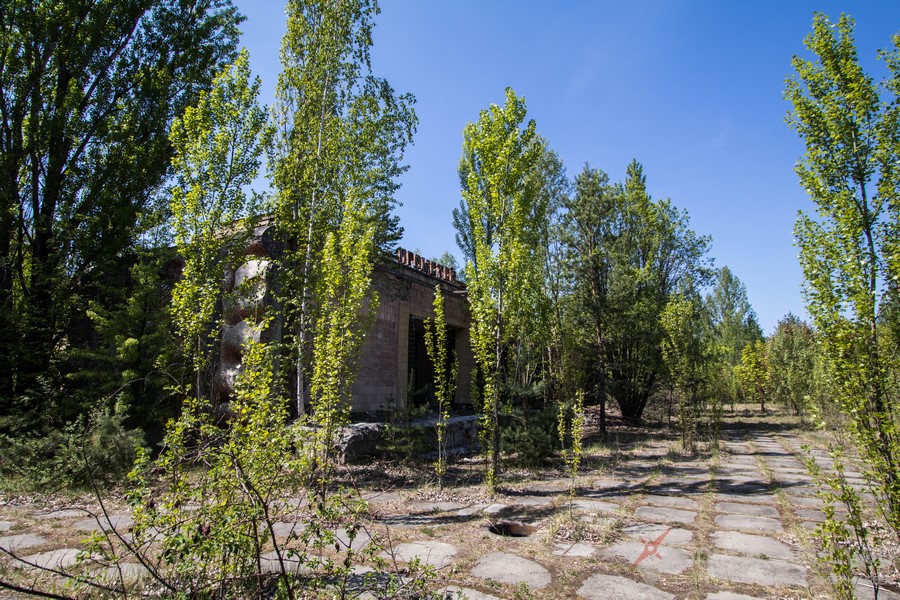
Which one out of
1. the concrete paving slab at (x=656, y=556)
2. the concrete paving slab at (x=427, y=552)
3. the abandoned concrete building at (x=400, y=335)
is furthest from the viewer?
the abandoned concrete building at (x=400, y=335)

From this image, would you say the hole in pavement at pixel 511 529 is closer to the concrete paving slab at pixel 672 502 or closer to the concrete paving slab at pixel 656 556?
the concrete paving slab at pixel 656 556

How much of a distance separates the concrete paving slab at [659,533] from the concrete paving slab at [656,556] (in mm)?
182

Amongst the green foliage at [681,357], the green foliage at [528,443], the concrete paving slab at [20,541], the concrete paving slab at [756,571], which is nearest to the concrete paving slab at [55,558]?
the concrete paving slab at [20,541]

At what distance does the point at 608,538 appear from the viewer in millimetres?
4355

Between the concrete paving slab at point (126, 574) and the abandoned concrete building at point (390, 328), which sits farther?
the abandoned concrete building at point (390, 328)

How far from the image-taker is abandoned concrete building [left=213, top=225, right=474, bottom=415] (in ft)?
29.7

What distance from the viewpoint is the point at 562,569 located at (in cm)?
364

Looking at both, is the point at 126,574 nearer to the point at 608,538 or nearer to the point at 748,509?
the point at 608,538

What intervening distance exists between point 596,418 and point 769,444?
205 inches

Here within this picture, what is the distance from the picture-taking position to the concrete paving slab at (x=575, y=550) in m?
3.98

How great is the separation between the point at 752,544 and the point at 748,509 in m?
1.51

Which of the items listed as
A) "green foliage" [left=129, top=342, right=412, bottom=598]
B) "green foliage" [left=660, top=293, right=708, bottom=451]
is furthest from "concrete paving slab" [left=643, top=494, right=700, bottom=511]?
"green foliage" [left=660, top=293, right=708, bottom=451]

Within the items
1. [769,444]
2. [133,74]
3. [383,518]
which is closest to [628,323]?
[769,444]

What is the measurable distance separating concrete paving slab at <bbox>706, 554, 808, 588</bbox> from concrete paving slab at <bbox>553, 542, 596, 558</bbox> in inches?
36.1
